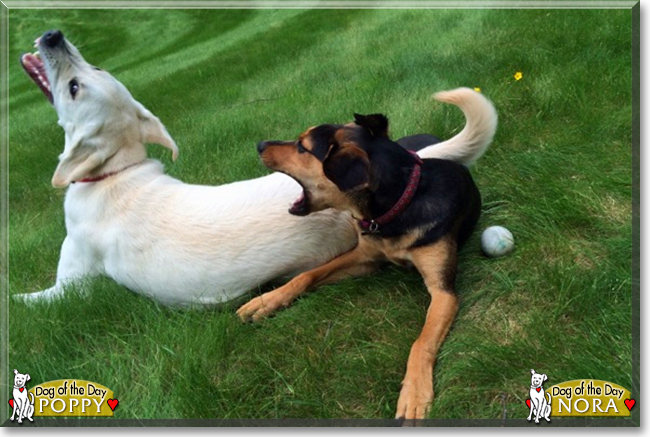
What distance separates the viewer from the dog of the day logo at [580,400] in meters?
2.38

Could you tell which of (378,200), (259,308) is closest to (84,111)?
(259,308)

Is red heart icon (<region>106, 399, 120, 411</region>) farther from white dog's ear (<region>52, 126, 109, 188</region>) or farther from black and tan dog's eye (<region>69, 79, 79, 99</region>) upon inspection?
black and tan dog's eye (<region>69, 79, 79, 99</region>)

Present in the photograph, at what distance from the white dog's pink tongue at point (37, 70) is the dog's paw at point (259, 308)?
2.20m

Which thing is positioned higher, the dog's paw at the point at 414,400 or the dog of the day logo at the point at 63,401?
the dog of the day logo at the point at 63,401

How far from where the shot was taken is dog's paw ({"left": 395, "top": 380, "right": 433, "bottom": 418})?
253cm

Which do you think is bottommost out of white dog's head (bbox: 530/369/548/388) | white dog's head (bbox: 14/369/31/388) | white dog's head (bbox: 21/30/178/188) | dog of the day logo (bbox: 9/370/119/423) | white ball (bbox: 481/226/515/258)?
white dog's head (bbox: 530/369/548/388)

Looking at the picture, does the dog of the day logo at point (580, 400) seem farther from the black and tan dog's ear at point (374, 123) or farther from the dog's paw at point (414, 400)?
the black and tan dog's ear at point (374, 123)

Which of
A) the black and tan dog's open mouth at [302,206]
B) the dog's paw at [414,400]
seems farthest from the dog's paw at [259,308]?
the dog's paw at [414,400]

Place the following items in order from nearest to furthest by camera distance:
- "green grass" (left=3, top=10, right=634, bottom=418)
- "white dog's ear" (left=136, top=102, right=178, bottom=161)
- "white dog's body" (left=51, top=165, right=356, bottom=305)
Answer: "green grass" (left=3, top=10, right=634, bottom=418) → "white dog's body" (left=51, top=165, right=356, bottom=305) → "white dog's ear" (left=136, top=102, right=178, bottom=161)

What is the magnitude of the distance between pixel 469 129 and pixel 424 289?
1224 millimetres

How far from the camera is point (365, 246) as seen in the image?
3.44m

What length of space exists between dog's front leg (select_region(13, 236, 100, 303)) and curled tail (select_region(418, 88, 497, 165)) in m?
2.42

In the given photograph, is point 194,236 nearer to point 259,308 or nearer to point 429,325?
point 259,308

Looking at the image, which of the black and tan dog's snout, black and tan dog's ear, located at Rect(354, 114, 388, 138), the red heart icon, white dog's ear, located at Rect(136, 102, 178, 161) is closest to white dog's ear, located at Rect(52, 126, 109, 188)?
white dog's ear, located at Rect(136, 102, 178, 161)
